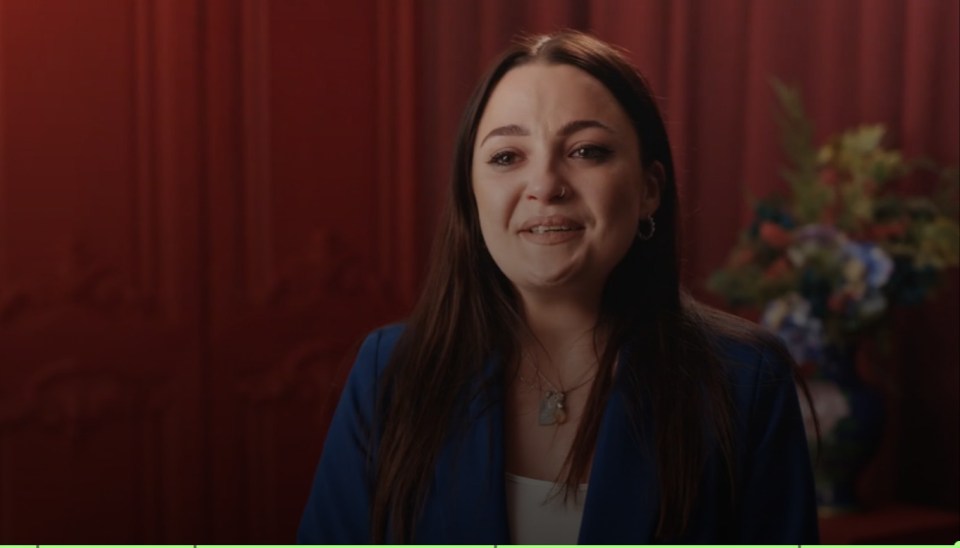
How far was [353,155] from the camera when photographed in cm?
206

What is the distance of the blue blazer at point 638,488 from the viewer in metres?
1.02

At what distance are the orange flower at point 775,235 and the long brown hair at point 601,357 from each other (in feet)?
3.10

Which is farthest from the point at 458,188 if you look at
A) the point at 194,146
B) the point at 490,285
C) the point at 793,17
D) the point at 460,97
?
the point at 793,17

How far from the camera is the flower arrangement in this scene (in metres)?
1.98

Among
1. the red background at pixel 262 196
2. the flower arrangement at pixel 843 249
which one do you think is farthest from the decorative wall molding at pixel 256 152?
the flower arrangement at pixel 843 249

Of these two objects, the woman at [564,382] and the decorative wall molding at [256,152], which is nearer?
the woman at [564,382]

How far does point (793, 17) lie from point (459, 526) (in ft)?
4.92

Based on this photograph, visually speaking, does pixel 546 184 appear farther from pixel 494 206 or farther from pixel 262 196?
pixel 262 196

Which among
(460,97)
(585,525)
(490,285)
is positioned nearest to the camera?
(585,525)

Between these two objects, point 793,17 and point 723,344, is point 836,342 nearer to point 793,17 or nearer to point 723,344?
point 793,17

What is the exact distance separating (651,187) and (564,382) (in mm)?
202

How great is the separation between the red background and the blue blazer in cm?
97

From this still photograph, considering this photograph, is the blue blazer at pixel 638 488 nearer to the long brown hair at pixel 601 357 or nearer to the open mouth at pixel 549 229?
the long brown hair at pixel 601 357

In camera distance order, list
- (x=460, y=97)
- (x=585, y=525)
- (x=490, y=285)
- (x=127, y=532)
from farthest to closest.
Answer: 1. (x=460, y=97)
2. (x=127, y=532)
3. (x=490, y=285)
4. (x=585, y=525)
